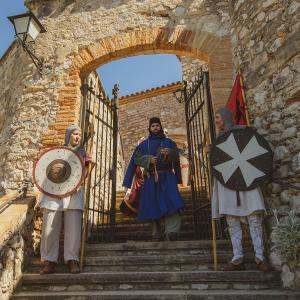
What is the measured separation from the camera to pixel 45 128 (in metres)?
5.34

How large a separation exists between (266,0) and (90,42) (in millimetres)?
2883

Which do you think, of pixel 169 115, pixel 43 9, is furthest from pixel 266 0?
pixel 169 115

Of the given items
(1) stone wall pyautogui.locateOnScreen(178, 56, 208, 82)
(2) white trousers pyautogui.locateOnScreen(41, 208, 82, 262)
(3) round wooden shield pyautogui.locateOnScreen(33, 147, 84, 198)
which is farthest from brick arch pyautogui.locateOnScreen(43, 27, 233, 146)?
(1) stone wall pyautogui.locateOnScreen(178, 56, 208, 82)

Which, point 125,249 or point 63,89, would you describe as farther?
point 63,89

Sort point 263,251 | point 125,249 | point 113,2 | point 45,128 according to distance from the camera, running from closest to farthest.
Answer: point 263,251 < point 125,249 < point 45,128 < point 113,2

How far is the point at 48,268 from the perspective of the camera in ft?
12.3

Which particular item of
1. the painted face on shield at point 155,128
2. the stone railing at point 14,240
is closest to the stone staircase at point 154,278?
the stone railing at point 14,240

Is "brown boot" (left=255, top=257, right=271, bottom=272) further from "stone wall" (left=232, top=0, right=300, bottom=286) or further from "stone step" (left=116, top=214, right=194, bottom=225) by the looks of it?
"stone step" (left=116, top=214, right=194, bottom=225)

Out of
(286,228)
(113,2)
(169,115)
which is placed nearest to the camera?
(286,228)

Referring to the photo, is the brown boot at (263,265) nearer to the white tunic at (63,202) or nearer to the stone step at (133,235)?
the stone step at (133,235)

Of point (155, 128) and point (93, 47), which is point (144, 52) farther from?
point (155, 128)

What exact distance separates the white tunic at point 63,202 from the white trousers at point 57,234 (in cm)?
6

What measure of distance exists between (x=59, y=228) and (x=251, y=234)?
2.05 m

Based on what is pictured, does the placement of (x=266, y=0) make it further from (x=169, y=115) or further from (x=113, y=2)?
(x=169, y=115)
